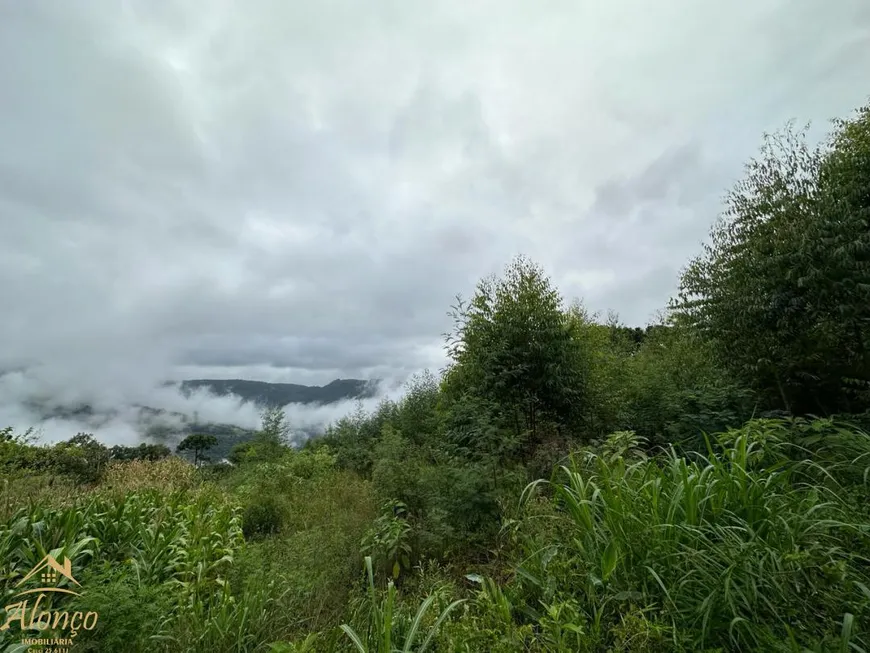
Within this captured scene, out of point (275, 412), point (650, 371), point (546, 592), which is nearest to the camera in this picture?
point (546, 592)

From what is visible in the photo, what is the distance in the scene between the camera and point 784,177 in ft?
17.9

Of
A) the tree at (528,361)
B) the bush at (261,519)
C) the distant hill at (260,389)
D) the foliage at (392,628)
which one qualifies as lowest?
the bush at (261,519)

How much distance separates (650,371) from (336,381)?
58.8 m

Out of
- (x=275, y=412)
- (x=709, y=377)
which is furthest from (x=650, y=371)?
(x=275, y=412)

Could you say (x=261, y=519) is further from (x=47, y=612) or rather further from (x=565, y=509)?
(x=565, y=509)

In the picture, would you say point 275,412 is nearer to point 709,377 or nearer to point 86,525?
point 86,525

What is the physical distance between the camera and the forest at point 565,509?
5.61 feet

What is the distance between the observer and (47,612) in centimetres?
209

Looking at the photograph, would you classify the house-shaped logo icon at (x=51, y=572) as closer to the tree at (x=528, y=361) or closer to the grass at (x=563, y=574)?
the grass at (x=563, y=574)

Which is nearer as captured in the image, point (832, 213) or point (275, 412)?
point (832, 213)

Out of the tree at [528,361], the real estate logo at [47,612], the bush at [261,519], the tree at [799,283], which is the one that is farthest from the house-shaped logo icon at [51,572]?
the tree at [799,283]

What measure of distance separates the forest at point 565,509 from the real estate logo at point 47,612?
0.02 metres

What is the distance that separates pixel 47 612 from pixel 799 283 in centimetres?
757

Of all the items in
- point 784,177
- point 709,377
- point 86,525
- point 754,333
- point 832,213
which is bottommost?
point 86,525
